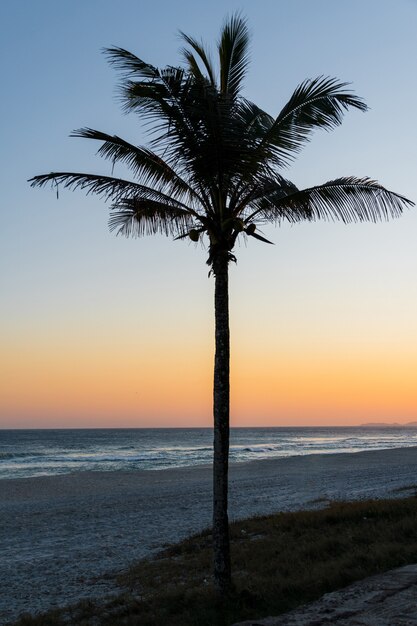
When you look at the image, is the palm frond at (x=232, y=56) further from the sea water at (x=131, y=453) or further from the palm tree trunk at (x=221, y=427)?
the sea water at (x=131, y=453)

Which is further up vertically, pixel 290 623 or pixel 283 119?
pixel 283 119

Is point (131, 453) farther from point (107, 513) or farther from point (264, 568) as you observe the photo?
point (264, 568)

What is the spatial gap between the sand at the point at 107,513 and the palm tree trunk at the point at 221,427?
2.89 metres

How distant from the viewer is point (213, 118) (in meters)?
9.12

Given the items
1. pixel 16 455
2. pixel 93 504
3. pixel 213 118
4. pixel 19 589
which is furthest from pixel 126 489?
pixel 16 455

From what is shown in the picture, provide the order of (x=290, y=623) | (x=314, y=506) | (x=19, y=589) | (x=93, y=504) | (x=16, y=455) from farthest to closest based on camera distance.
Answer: (x=16, y=455)
(x=93, y=504)
(x=314, y=506)
(x=19, y=589)
(x=290, y=623)

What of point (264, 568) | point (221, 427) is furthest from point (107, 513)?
point (221, 427)

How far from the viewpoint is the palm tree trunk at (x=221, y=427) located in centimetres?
926

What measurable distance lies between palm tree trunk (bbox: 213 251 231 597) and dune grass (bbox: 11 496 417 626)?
0.44 m

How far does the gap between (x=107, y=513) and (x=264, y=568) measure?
1309 cm

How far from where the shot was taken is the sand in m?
12.3

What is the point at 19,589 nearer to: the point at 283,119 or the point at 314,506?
the point at 283,119

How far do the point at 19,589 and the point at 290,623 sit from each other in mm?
6836

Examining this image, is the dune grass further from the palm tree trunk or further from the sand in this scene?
the sand
